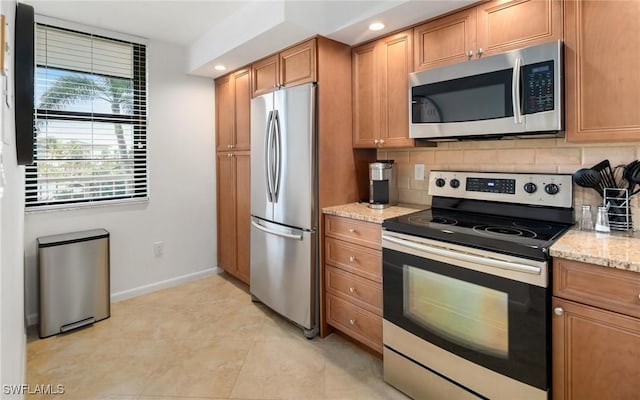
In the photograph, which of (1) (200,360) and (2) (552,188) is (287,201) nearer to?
(1) (200,360)

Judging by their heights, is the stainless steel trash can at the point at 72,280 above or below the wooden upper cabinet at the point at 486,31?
below

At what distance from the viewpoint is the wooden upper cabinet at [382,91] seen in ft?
7.48

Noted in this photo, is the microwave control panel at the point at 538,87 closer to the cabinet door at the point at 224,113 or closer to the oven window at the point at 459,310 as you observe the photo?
the oven window at the point at 459,310

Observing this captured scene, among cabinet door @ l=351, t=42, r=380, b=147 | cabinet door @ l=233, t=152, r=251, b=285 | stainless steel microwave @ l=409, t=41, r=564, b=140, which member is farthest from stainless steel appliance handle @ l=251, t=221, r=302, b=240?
stainless steel microwave @ l=409, t=41, r=564, b=140

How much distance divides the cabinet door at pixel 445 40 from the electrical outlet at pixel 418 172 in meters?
0.69

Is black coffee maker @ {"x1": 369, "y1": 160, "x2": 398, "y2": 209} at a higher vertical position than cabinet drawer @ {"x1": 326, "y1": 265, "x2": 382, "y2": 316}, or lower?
higher

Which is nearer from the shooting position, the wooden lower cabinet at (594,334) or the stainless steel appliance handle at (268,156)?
the wooden lower cabinet at (594,334)

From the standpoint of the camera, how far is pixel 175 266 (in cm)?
351

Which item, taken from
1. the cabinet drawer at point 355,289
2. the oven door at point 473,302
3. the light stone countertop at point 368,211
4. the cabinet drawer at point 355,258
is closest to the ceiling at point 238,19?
the light stone countertop at point 368,211

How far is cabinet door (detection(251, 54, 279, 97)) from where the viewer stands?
9.16 ft

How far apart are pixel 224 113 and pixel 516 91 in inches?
106

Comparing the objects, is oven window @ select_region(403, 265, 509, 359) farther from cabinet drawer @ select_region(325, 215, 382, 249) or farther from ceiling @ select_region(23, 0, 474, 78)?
ceiling @ select_region(23, 0, 474, 78)

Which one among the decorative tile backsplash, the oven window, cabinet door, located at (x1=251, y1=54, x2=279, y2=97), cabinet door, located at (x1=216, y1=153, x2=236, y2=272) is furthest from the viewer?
cabinet door, located at (x1=216, y1=153, x2=236, y2=272)

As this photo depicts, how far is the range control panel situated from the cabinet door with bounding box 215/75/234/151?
204cm
